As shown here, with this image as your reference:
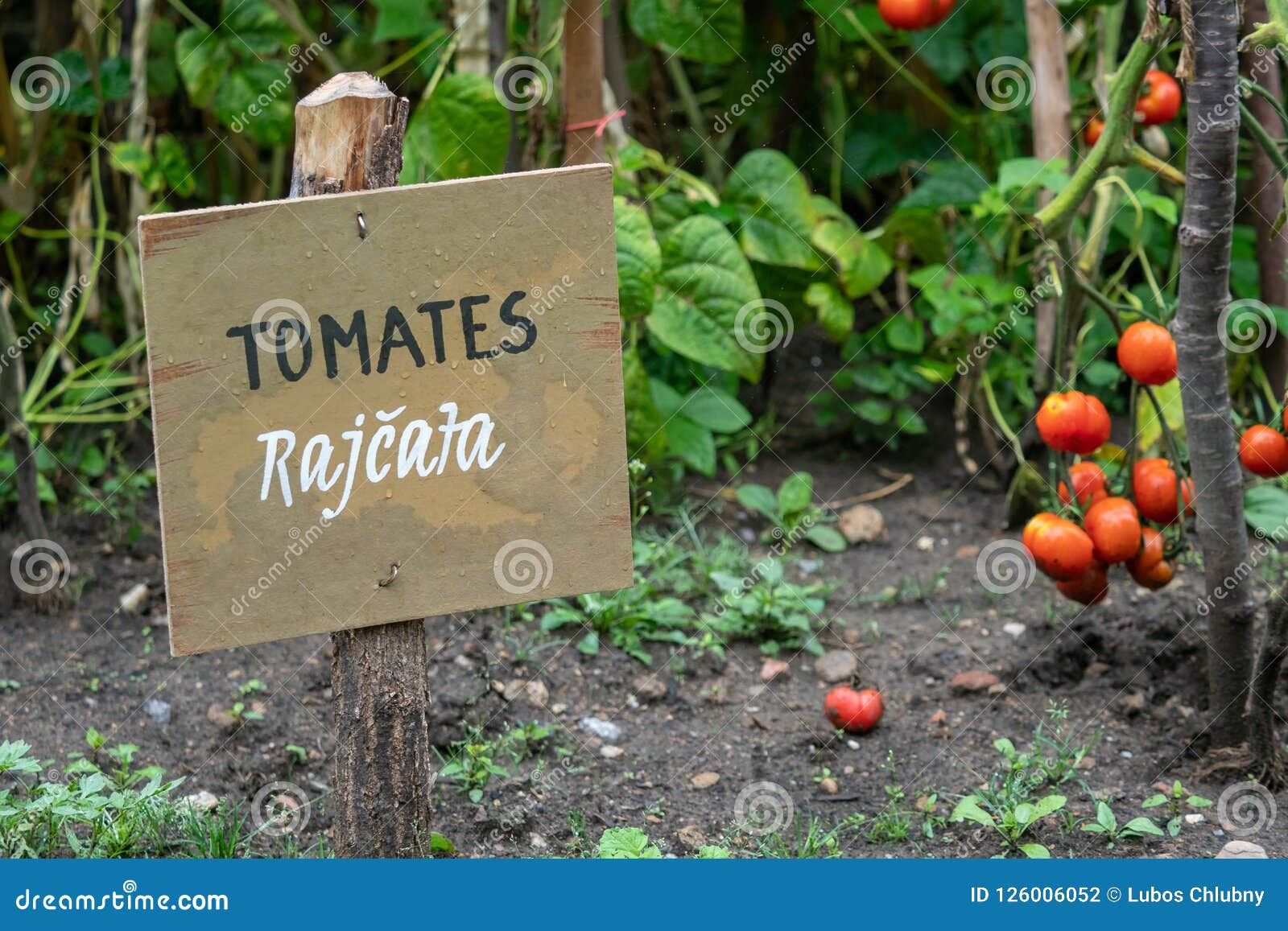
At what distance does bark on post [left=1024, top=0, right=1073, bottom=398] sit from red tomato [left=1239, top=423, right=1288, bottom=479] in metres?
0.79

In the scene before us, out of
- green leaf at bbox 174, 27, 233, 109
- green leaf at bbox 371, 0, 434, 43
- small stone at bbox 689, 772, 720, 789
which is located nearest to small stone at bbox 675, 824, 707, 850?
small stone at bbox 689, 772, 720, 789

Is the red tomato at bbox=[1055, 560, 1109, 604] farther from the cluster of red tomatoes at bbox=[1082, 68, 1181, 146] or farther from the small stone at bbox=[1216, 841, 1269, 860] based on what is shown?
the cluster of red tomatoes at bbox=[1082, 68, 1181, 146]

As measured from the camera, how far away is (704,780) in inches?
71.9

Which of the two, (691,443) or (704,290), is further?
(691,443)

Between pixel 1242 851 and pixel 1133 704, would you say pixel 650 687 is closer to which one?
pixel 1133 704

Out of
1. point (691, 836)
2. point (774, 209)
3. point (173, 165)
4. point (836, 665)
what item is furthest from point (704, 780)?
point (173, 165)

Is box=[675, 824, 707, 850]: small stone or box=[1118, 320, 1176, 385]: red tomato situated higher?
box=[1118, 320, 1176, 385]: red tomato

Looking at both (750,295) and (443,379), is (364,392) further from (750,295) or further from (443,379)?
(750,295)

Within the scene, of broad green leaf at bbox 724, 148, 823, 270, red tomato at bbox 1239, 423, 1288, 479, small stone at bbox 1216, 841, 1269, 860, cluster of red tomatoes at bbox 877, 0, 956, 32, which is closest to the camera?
small stone at bbox 1216, 841, 1269, 860

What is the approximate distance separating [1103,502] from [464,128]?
1.25 metres

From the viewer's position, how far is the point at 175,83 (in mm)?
3117

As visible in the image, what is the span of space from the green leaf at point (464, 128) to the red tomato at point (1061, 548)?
1137mm

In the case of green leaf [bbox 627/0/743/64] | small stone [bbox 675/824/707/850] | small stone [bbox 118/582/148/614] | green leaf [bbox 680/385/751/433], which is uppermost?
green leaf [bbox 627/0/743/64]

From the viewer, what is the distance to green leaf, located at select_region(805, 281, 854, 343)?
2680 millimetres
